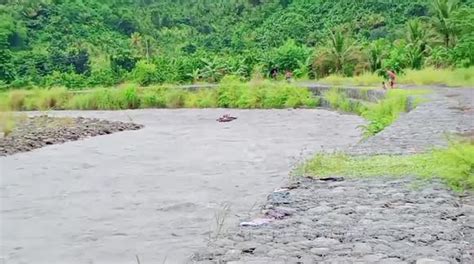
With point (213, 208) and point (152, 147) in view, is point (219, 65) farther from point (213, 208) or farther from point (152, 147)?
point (213, 208)

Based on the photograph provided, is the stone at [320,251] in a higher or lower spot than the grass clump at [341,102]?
higher

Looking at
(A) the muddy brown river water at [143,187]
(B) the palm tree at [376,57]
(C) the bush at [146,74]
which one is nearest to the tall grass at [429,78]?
(B) the palm tree at [376,57]

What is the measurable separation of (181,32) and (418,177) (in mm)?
46968

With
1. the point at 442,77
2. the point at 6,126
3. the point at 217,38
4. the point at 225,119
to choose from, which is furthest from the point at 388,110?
the point at 217,38

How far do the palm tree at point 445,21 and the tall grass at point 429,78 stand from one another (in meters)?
4.33

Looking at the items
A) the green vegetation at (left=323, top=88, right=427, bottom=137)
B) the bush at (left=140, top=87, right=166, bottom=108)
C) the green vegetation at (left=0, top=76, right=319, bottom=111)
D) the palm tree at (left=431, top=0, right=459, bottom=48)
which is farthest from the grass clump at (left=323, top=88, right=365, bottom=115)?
the bush at (left=140, top=87, right=166, bottom=108)

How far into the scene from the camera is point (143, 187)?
9.86 m

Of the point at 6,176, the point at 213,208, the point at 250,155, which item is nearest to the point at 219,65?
the point at 250,155

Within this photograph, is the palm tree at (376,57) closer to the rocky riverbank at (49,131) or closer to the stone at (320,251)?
the rocky riverbank at (49,131)

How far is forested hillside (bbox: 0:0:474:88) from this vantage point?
29094mm

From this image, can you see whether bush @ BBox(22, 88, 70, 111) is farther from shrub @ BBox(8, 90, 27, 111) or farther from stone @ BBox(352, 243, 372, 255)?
stone @ BBox(352, 243, 372, 255)

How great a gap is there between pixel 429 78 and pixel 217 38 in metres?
27.5

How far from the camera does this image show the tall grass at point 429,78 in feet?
68.8

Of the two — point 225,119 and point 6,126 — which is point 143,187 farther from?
point 225,119
